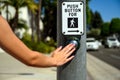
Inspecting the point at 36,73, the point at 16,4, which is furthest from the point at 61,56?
the point at 16,4

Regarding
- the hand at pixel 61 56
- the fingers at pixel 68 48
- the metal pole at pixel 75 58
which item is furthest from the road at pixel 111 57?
the hand at pixel 61 56

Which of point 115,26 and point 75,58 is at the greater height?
point 75,58

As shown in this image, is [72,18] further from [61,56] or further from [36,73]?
[36,73]

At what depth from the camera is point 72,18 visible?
11.3 feet

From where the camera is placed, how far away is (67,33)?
3.47 metres

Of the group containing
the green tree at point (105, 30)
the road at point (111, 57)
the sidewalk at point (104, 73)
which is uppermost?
the sidewalk at point (104, 73)

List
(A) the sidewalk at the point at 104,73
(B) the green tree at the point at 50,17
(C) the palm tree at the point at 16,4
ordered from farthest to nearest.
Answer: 1. (B) the green tree at the point at 50,17
2. (C) the palm tree at the point at 16,4
3. (A) the sidewalk at the point at 104,73

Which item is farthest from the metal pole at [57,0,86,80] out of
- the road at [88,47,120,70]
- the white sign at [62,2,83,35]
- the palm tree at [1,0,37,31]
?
the palm tree at [1,0,37,31]

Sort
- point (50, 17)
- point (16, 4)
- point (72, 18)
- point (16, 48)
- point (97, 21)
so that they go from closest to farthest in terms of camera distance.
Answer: point (16, 48)
point (72, 18)
point (16, 4)
point (50, 17)
point (97, 21)

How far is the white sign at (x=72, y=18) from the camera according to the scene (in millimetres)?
3447

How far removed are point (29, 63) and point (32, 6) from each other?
3892 cm

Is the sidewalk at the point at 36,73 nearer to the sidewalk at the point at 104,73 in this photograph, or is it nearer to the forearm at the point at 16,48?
the sidewalk at the point at 104,73

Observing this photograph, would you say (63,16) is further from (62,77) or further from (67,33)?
(62,77)

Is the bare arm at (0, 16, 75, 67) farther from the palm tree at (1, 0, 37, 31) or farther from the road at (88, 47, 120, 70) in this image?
the palm tree at (1, 0, 37, 31)
